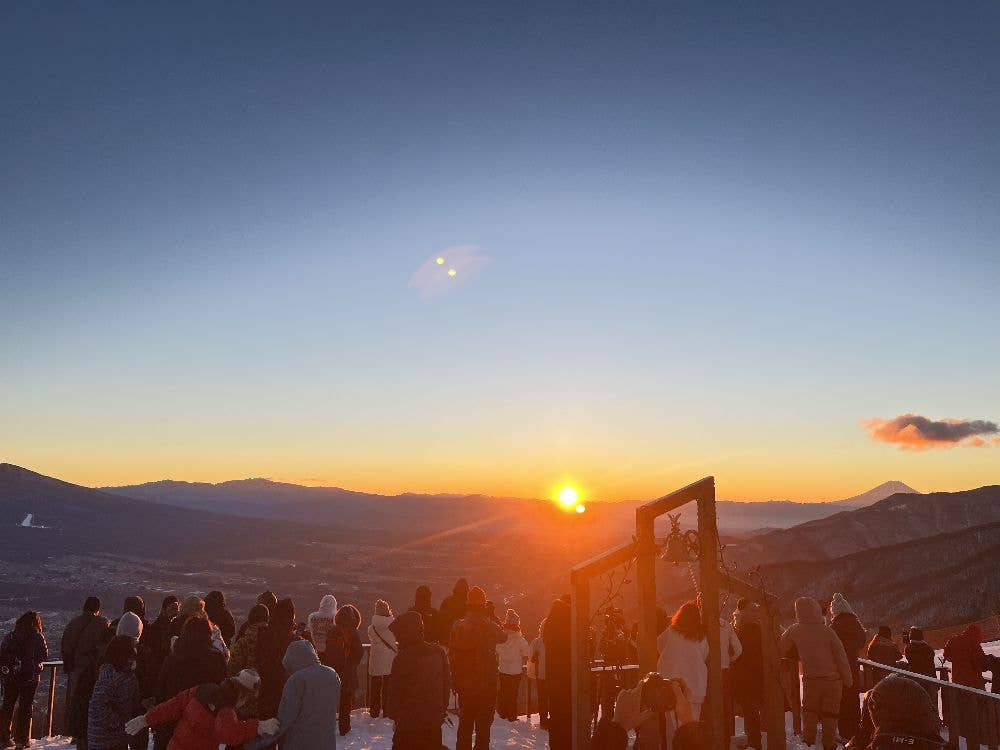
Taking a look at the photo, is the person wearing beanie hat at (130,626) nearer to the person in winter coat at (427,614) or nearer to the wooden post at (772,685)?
the person in winter coat at (427,614)

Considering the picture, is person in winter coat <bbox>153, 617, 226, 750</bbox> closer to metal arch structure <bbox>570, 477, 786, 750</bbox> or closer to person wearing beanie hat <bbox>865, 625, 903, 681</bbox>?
metal arch structure <bbox>570, 477, 786, 750</bbox>

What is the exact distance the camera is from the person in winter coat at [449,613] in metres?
11.1

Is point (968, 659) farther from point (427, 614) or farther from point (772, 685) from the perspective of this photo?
point (427, 614)

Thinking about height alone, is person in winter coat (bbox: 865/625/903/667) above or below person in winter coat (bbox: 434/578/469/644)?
below

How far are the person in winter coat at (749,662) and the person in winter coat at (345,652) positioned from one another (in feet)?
16.8

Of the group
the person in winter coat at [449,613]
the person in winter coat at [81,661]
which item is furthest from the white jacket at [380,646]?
the person in winter coat at [81,661]

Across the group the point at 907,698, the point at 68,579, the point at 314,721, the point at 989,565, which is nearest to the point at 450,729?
the point at 314,721

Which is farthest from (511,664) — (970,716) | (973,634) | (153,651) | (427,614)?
(973,634)

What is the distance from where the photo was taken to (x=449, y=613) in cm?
1118

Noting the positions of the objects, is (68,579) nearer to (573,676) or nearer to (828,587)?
(828,587)

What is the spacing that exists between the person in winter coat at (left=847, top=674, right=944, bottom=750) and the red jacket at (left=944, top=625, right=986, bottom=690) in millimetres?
9676

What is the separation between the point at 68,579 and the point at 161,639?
11486 centimetres

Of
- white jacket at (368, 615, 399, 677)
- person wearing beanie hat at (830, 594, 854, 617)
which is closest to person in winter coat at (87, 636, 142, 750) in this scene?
white jacket at (368, 615, 399, 677)

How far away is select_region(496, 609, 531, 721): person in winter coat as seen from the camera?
12344 mm
